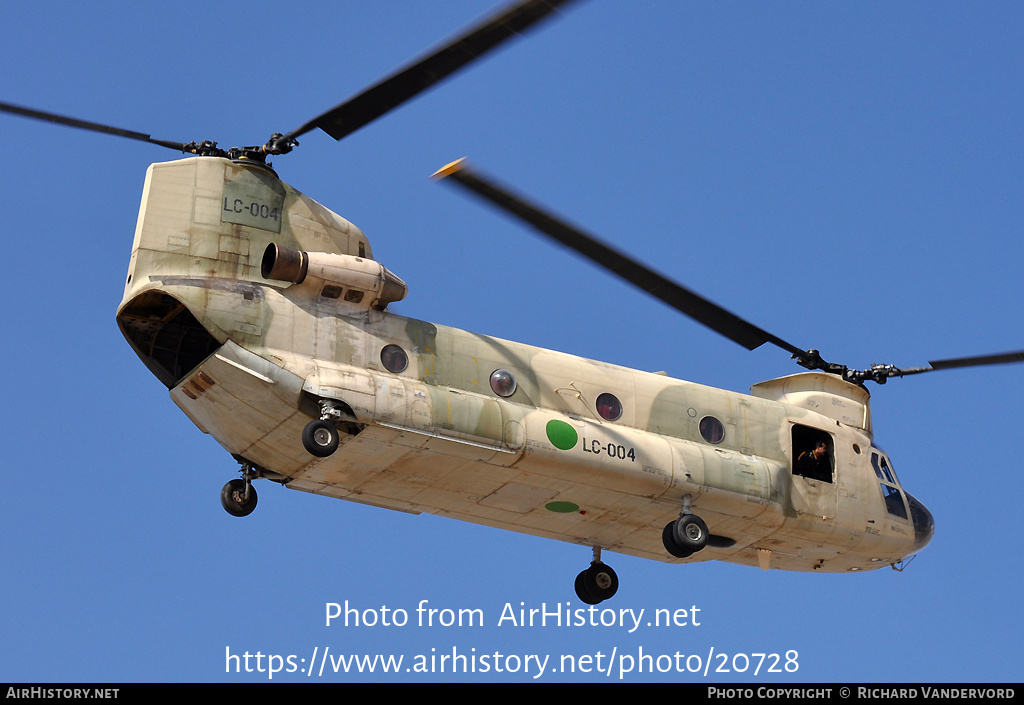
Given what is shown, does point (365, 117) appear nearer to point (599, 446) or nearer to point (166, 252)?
point (166, 252)

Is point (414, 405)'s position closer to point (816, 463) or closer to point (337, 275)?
point (337, 275)

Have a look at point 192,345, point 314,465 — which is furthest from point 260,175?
point 314,465

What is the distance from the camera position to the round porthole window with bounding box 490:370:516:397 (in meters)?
25.0

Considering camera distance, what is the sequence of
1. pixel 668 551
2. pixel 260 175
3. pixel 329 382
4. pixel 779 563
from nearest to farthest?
pixel 329 382, pixel 260 175, pixel 668 551, pixel 779 563

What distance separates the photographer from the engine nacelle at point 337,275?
23.8 meters

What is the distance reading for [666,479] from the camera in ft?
84.2

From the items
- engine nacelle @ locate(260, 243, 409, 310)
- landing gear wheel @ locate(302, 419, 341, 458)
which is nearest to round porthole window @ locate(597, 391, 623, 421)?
engine nacelle @ locate(260, 243, 409, 310)

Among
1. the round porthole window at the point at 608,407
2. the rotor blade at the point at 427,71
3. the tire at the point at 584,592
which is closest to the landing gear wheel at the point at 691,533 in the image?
the round porthole window at the point at 608,407

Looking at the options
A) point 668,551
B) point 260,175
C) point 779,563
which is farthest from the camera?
point 779,563

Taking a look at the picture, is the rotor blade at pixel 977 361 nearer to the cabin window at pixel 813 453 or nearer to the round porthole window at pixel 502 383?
the cabin window at pixel 813 453

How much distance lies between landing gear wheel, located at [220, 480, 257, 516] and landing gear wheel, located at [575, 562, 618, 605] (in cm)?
656

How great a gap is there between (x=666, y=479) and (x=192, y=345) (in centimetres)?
788

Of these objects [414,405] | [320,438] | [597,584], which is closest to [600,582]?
[597,584]

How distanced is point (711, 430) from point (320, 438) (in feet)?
24.9
